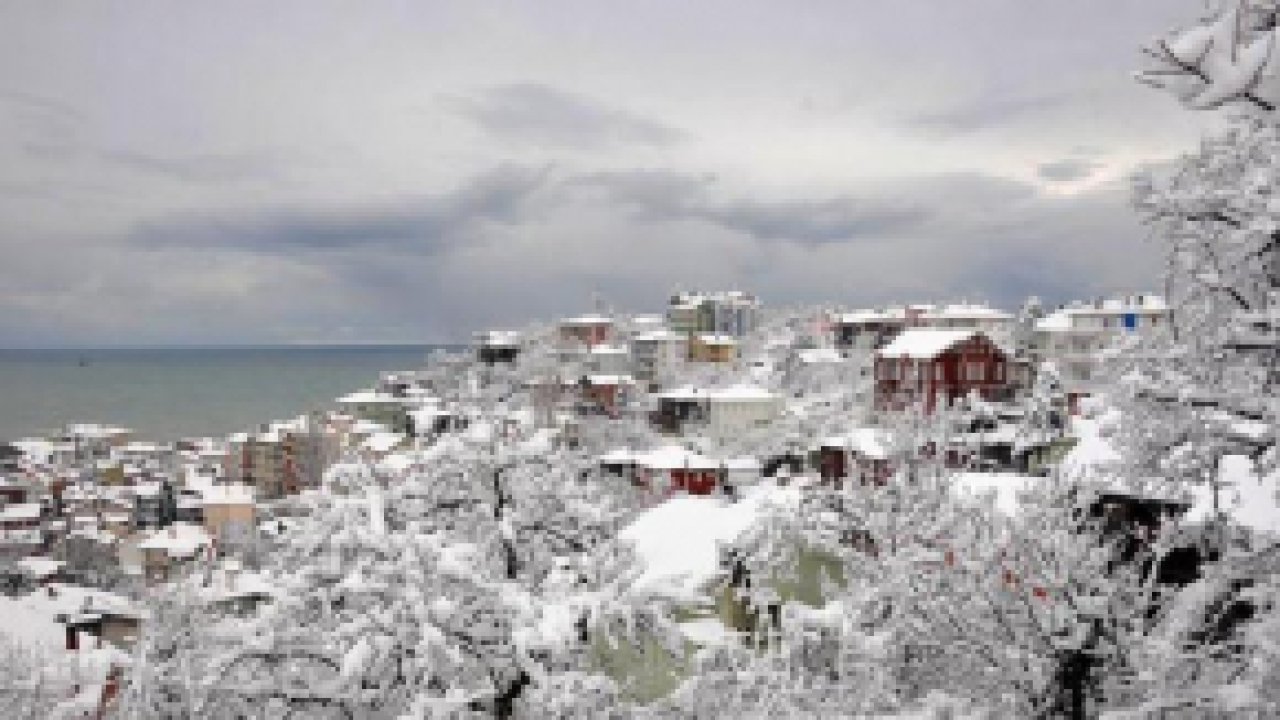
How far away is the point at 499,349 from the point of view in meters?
129

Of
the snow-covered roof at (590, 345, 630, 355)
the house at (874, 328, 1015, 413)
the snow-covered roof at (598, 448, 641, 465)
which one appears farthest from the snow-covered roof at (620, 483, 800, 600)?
the snow-covered roof at (590, 345, 630, 355)

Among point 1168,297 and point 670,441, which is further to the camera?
point 670,441

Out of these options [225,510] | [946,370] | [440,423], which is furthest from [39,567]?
[946,370]

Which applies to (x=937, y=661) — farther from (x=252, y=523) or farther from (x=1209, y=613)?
(x=252, y=523)

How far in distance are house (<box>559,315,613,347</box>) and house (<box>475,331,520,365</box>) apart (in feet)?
27.1

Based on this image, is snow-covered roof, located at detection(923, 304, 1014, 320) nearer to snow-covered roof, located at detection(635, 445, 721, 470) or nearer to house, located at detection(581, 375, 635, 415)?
house, located at detection(581, 375, 635, 415)

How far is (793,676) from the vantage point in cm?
1264

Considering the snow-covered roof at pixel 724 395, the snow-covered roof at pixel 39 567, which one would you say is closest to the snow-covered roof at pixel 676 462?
the snow-covered roof at pixel 724 395

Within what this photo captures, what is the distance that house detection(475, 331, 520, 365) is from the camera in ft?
412

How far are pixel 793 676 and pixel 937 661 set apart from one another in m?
3.59

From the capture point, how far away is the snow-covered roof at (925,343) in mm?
69125

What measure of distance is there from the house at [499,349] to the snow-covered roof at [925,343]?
201 ft

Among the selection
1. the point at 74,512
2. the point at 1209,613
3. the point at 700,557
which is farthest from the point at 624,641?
the point at 74,512

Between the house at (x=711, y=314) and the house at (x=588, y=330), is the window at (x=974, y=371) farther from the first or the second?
the house at (x=711, y=314)
